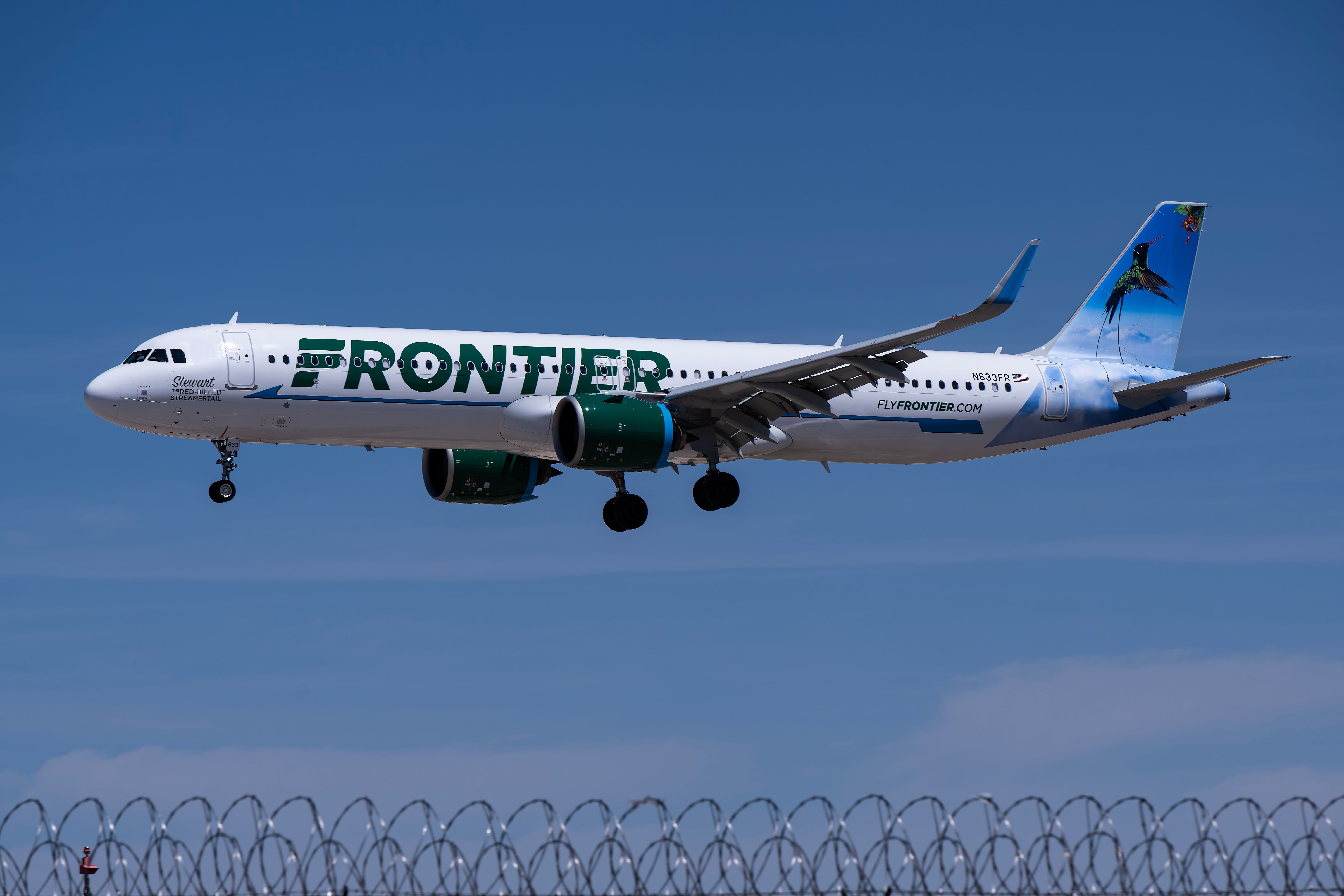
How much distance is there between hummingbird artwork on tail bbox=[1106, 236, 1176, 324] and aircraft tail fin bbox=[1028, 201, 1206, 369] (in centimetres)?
2

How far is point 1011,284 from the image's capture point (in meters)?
34.4

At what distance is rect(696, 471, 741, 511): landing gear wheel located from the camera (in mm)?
44031

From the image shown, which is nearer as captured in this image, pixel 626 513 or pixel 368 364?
pixel 368 364

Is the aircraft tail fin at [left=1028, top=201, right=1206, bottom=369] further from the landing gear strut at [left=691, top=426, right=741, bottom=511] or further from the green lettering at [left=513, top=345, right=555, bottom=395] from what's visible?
the green lettering at [left=513, top=345, right=555, bottom=395]

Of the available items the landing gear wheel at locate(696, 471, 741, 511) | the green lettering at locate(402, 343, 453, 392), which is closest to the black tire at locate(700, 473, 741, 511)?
the landing gear wheel at locate(696, 471, 741, 511)

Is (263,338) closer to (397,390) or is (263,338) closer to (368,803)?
(397,390)

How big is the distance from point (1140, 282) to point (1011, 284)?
22.2 meters

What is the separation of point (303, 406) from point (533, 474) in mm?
10111

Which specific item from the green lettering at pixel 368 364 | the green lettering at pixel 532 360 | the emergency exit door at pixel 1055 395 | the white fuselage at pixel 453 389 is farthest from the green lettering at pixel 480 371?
the emergency exit door at pixel 1055 395

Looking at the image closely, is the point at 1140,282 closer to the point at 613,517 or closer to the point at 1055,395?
the point at 1055,395

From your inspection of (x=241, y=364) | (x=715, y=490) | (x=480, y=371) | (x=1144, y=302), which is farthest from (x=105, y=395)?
(x=1144, y=302)

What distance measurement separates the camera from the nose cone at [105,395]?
38125 mm

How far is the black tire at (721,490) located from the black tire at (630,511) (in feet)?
7.90

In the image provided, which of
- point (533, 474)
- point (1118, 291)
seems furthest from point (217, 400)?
point (1118, 291)
